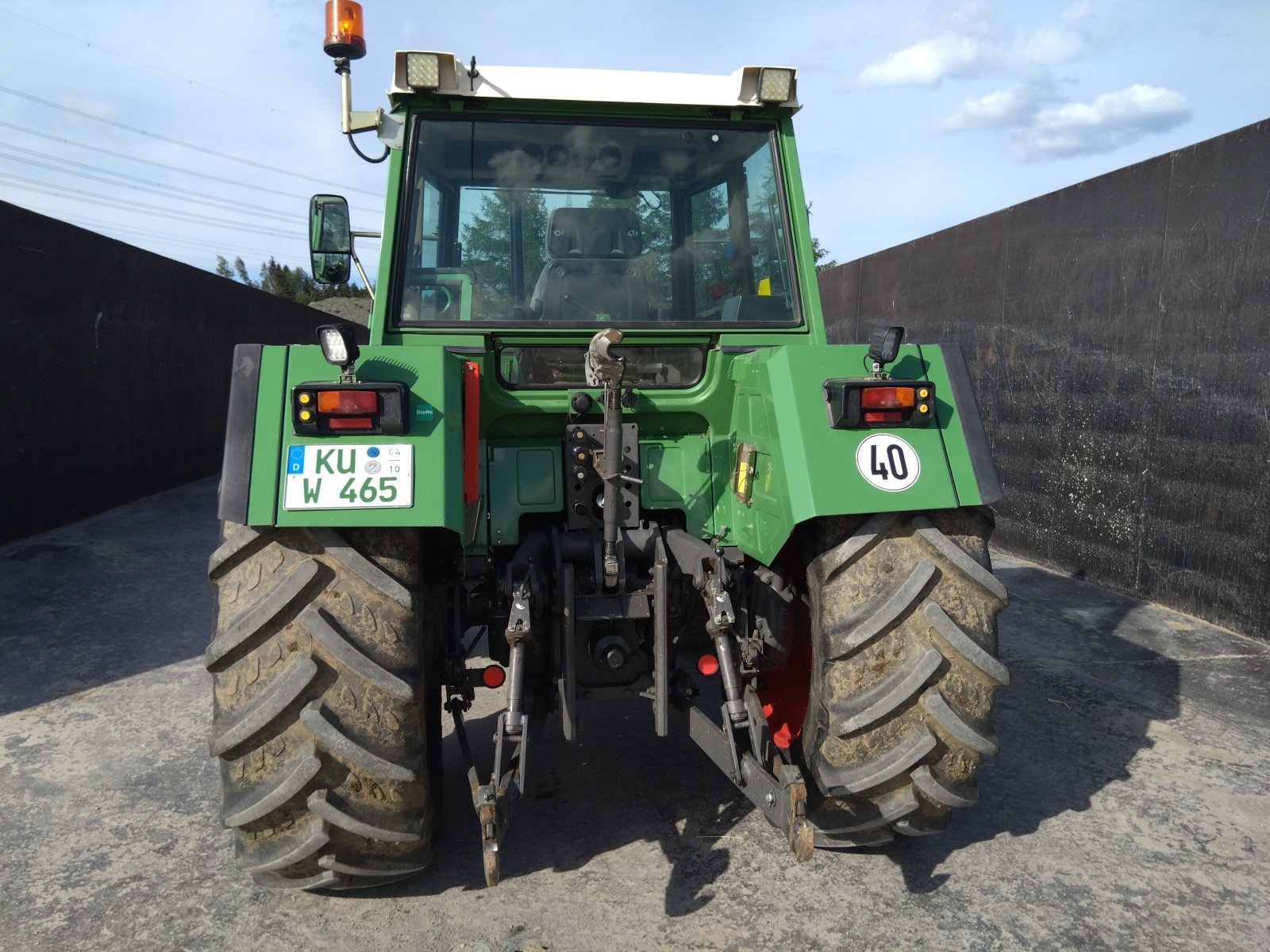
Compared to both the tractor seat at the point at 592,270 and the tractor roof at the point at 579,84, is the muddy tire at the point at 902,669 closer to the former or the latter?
the tractor seat at the point at 592,270

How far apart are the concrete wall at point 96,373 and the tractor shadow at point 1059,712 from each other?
23.9 feet

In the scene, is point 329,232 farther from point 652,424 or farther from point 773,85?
point 773,85

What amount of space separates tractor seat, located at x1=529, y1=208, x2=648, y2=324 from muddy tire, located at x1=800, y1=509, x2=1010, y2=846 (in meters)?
1.20

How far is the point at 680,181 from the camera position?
3.48 metres

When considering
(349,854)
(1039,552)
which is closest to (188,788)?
(349,854)

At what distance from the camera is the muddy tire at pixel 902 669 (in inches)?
101

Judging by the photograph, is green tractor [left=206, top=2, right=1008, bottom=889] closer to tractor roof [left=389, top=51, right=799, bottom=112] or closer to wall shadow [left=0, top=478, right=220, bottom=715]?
tractor roof [left=389, top=51, right=799, bottom=112]

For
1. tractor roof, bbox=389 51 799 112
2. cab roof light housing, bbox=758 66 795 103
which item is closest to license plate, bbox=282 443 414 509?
tractor roof, bbox=389 51 799 112

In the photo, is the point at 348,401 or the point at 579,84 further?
the point at 579,84

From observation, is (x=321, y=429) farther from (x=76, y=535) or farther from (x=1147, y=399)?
(x=76, y=535)

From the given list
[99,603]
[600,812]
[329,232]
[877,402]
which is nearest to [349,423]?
[329,232]

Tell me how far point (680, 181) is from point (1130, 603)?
169 inches

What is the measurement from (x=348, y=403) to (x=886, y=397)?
1.48 m

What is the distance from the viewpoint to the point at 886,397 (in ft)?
8.57
